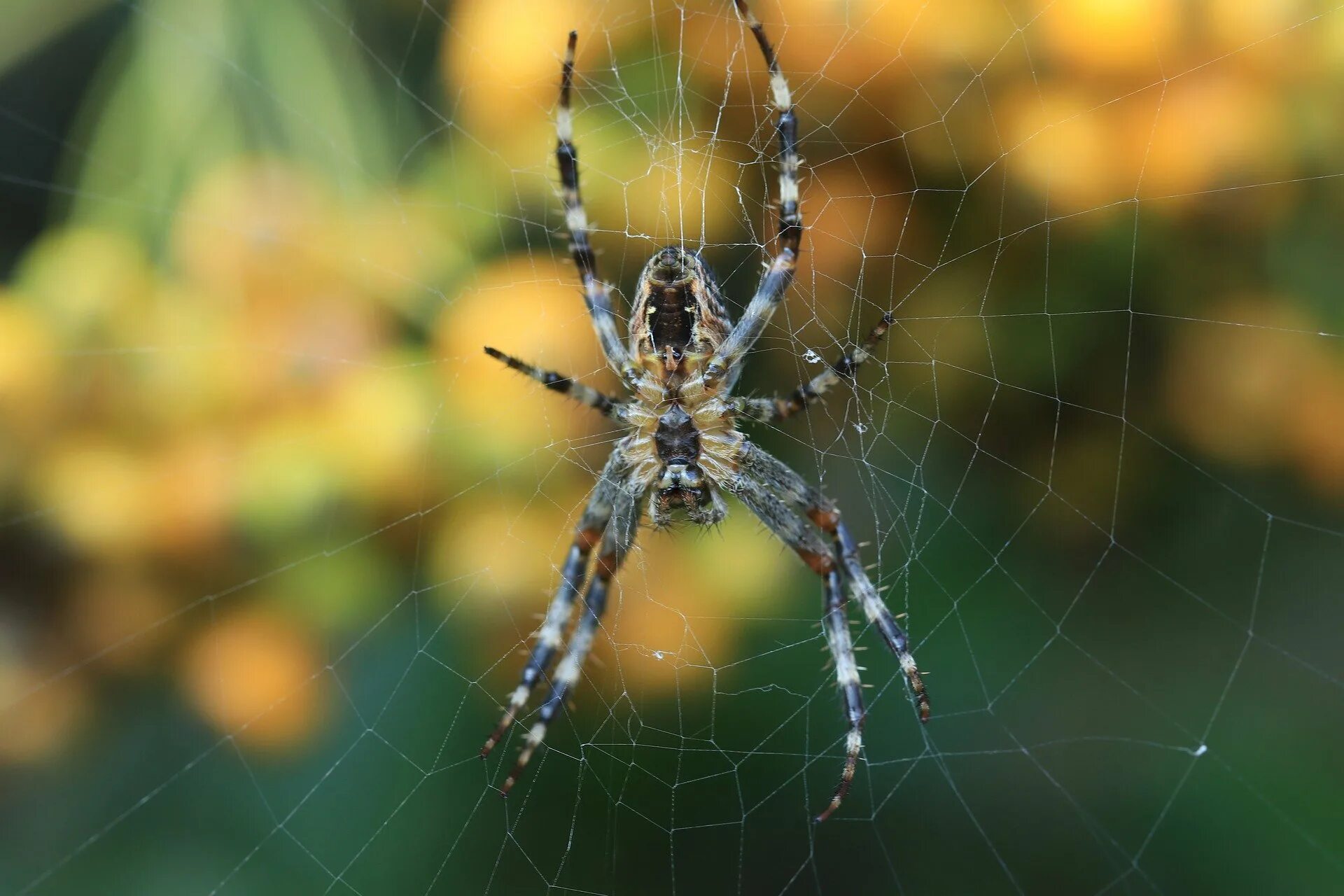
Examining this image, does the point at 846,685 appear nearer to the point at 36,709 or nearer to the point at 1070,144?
the point at 1070,144

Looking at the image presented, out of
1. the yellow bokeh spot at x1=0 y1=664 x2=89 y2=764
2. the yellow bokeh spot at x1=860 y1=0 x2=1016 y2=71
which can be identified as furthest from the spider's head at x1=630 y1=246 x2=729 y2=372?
the yellow bokeh spot at x1=0 y1=664 x2=89 y2=764

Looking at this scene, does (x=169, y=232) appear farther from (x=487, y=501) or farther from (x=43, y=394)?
(x=487, y=501)

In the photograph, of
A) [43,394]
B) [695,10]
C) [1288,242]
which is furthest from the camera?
[695,10]

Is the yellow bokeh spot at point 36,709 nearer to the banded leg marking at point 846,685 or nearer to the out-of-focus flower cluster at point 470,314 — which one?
the out-of-focus flower cluster at point 470,314

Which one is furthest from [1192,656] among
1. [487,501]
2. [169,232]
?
[169,232]

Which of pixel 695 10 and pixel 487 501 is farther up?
pixel 695 10

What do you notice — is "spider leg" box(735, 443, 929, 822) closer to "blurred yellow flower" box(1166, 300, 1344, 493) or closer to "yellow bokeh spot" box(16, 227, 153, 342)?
"blurred yellow flower" box(1166, 300, 1344, 493)

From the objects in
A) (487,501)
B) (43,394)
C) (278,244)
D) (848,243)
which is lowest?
(487,501)
